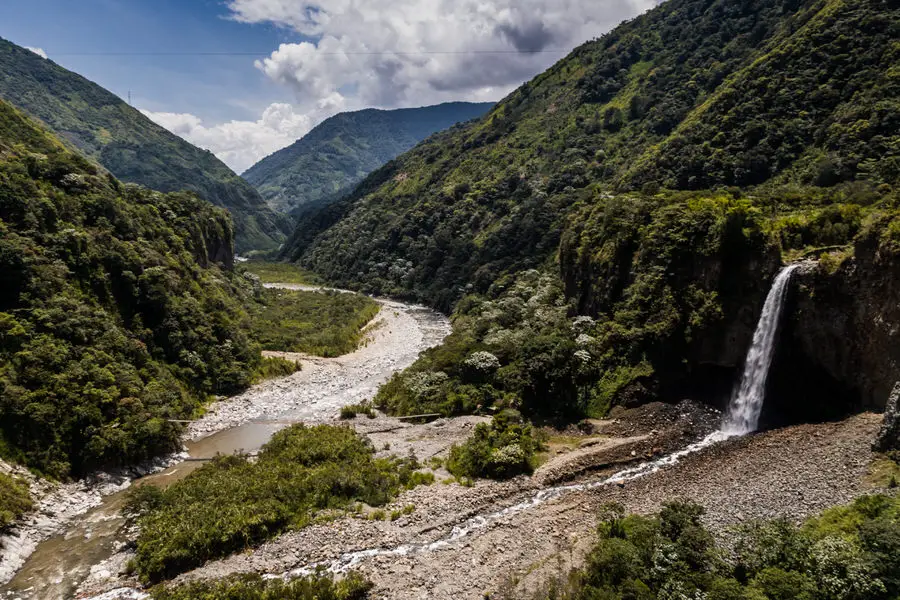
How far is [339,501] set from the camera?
2662cm

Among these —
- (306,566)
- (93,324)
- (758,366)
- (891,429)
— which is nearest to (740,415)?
(758,366)

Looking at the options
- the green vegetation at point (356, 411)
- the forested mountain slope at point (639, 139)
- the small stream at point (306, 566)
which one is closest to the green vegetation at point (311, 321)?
the forested mountain slope at point (639, 139)

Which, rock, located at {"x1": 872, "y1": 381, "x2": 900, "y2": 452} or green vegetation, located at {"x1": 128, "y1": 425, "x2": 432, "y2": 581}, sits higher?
rock, located at {"x1": 872, "y1": 381, "x2": 900, "y2": 452}

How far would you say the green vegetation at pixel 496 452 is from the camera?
1145 inches

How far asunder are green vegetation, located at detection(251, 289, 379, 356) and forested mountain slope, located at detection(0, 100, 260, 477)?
8.44m

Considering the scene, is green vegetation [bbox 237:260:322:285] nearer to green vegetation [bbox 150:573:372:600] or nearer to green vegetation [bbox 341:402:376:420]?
green vegetation [bbox 341:402:376:420]

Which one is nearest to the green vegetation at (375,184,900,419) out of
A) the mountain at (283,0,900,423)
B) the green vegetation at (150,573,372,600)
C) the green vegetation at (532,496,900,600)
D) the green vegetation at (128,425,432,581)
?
the mountain at (283,0,900,423)

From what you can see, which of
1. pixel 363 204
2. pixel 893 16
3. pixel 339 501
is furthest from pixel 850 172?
pixel 363 204

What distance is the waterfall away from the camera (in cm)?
3039

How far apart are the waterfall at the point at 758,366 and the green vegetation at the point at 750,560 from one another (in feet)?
39.0

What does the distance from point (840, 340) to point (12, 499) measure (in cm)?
4593

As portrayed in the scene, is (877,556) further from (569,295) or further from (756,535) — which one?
(569,295)

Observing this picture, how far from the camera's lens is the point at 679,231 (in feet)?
125

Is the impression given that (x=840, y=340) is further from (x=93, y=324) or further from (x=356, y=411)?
(x=93, y=324)
